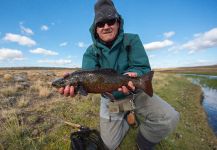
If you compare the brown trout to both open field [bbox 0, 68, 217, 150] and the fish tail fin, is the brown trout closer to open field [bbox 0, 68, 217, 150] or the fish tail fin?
the fish tail fin

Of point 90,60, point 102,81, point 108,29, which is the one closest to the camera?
point 102,81

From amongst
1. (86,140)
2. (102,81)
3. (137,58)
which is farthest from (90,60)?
(86,140)

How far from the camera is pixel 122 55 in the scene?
472cm

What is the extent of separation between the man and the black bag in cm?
15

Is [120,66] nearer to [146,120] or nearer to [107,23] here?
[107,23]

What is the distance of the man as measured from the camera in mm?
4492

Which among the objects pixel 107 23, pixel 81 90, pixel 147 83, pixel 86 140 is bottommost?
pixel 86 140

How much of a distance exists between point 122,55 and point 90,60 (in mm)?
769

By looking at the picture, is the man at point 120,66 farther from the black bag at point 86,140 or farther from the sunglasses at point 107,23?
the black bag at point 86,140

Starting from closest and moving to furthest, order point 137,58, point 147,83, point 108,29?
1. point 147,83
2. point 137,58
3. point 108,29

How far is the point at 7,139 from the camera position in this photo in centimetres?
491

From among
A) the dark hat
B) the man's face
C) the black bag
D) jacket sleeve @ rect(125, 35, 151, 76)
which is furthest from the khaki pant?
the dark hat

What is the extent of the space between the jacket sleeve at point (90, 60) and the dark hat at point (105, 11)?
2.38 ft

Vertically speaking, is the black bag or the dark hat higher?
the dark hat
